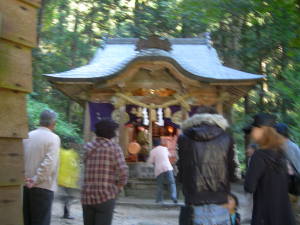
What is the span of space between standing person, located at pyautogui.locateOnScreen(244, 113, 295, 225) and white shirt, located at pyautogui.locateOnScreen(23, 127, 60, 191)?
223 cm

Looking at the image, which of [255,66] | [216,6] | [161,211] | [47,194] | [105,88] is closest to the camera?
[47,194]

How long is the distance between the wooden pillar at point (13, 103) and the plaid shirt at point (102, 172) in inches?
74.2

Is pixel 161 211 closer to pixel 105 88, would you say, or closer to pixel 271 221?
pixel 105 88

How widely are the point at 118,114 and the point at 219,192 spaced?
8.79 m

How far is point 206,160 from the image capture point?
373 cm

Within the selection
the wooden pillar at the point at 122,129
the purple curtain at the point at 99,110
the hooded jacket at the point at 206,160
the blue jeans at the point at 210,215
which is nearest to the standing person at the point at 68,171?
the hooded jacket at the point at 206,160

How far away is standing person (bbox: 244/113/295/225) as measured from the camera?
367cm

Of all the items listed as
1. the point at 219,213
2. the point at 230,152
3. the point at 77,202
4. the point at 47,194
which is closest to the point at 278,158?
the point at 230,152

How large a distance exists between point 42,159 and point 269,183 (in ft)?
8.21

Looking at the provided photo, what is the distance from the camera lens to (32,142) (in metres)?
4.74

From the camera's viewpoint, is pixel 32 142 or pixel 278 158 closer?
pixel 278 158

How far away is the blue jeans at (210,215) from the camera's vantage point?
371 centimetres

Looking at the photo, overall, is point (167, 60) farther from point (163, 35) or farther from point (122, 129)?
point (163, 35)

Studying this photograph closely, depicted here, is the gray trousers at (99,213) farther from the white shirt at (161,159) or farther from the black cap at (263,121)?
the white shirt at (161,159)
